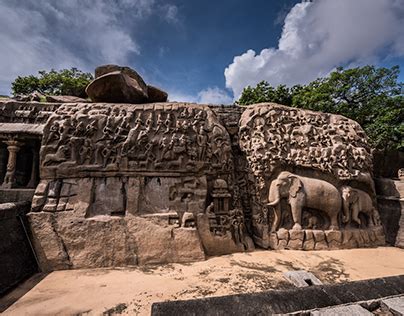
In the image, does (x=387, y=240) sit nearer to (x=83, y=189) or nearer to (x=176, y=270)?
(x=176, y=270)

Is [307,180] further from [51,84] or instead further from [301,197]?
[51,84]

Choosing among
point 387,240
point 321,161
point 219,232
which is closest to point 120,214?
point 219,232

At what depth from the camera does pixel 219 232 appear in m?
5.48

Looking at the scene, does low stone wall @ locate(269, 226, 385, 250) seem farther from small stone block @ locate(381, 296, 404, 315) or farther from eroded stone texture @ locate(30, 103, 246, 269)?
small stone block @ locate(381, 296, 404, 315)

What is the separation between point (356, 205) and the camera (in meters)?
6.32

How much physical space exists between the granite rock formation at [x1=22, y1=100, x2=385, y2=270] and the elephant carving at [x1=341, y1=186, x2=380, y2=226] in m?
0.04

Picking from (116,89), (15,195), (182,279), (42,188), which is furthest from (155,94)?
(182,279)

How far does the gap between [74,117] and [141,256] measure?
419 centimetres

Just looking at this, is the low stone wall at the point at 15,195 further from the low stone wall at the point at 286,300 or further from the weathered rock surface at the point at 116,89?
the low stone wall at the point at 286,300

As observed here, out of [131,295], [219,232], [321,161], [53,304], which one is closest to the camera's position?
[53,304]

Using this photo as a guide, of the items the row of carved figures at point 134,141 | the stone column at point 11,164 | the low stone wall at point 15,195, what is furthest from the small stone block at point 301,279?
the stone column at point 11,164

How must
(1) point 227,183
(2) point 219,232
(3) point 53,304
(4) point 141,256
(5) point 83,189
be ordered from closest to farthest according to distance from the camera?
(3) point 53,304 < (4) point 141,256 < (5) point 83,189 < (2) point 219,232 < (1) point 227,183

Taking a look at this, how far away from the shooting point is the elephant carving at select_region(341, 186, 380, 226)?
6211 millimetres

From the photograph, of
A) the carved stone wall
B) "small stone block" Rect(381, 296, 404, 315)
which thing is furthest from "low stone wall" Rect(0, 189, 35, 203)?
"small stone block" Rect(381, 296, 404, 315)
